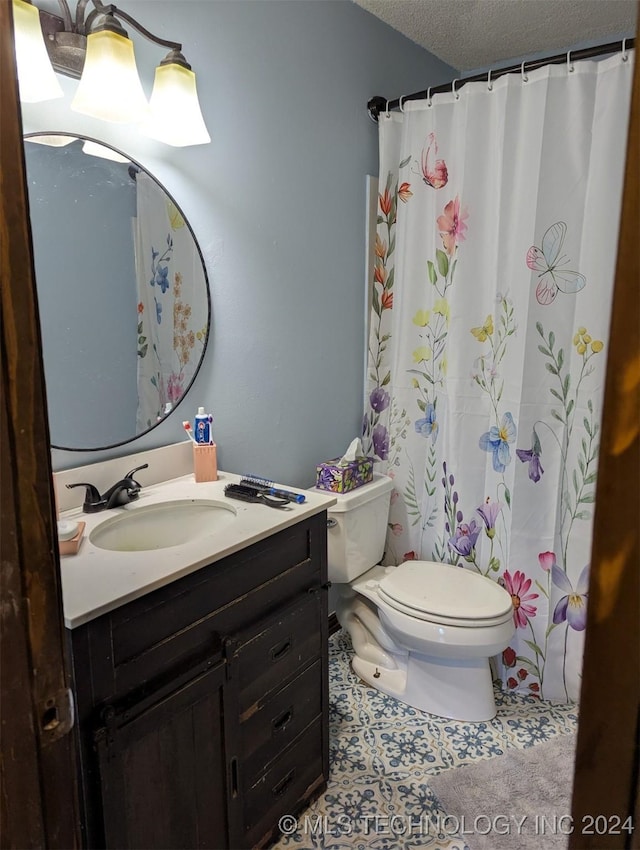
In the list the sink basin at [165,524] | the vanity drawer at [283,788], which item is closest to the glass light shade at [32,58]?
the sink basin at [165,524]

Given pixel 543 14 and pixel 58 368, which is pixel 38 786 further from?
pixel 543 14

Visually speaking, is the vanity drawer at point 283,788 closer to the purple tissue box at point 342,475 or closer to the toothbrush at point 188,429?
the purple tissue box at point 342,475

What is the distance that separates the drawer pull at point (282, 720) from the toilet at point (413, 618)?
1.84 ft

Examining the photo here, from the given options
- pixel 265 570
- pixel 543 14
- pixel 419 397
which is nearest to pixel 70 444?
pixel 265 570

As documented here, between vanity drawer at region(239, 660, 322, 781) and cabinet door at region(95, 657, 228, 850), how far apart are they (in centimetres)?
9

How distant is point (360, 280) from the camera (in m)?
2.38

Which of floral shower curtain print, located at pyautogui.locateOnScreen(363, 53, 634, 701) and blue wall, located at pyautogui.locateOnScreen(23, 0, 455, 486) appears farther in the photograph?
floral shower curtain print, located at pyautogui.locateOnScreen(363, 53, 634, 701)

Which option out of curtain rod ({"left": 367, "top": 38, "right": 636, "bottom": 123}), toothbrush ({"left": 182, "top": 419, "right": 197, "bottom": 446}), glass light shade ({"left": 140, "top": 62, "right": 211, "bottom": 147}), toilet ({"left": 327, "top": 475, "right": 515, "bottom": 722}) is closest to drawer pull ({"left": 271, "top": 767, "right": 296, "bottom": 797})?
toilet ({"left": 327, "top": 475, "right": 515, "bottom": 722})

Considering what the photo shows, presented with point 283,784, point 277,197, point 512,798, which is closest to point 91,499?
point 283,784

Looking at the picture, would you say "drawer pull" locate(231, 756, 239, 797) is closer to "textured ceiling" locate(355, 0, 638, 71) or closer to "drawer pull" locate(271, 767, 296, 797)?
"drawer pull" locate(271, 767, 296, 797)

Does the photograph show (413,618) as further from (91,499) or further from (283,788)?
(91,499)

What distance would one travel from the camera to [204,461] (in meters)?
1.69

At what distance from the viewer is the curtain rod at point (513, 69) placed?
174 cm

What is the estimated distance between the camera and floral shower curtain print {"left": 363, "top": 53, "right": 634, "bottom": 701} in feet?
6.10
